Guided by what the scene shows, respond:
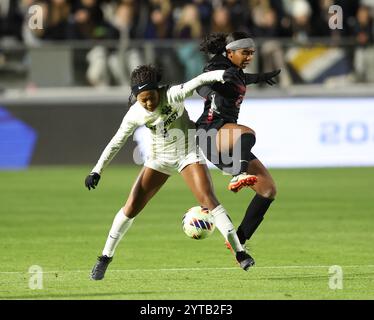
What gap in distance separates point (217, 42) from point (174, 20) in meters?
13.5

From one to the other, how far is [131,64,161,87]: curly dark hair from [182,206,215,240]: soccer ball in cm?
141

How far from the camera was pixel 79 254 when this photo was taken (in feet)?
43.3

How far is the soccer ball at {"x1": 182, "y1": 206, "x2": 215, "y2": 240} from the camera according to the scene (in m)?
10.9

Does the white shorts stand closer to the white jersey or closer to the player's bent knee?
the white jersey

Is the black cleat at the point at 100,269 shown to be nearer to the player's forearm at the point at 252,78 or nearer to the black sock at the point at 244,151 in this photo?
the black sock at the point at 244,151

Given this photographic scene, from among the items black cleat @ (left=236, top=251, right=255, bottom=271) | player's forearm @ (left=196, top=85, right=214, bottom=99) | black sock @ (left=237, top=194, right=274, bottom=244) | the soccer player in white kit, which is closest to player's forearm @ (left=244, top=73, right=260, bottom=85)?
player's forearm @ (left=196, top=85, right=214, bottom=99)

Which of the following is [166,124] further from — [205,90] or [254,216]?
[254,216]

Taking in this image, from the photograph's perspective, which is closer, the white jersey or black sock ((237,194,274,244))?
the white jersey

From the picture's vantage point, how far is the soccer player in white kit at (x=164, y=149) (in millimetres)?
10500

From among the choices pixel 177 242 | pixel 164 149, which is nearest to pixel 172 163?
pixel 164 149

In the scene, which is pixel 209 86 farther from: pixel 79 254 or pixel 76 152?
pixel 76 152

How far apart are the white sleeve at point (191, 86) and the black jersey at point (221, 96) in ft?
2.22

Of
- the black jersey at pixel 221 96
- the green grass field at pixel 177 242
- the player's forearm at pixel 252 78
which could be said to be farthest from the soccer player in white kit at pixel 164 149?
the player's forearm at pixel 252 78
